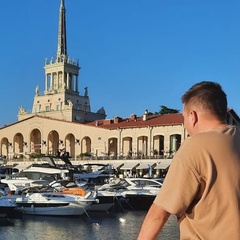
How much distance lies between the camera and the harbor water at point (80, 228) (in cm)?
2169

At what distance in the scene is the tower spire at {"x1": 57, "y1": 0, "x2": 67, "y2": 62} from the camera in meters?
100

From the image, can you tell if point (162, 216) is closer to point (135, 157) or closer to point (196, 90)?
point (196, 90)

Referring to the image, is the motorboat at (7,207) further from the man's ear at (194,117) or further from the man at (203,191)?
the man at (203,191)

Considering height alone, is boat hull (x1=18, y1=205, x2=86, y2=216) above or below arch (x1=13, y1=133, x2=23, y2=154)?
below

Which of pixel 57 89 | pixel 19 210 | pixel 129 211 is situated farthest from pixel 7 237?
pixel 57 89

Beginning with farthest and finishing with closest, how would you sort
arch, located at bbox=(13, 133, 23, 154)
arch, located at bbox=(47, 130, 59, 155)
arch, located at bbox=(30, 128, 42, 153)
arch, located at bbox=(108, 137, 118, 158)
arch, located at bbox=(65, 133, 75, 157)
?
arch, located at bbox=(13, 133, 23, 154)
arch, located at bbox=(30, 128, 42, 153)
arch, located at bbox=(47, 130, 59, 155)
arch, located at bbox=(65, 133, 75, 157)
arch, located at bbox=(108, 137, 118, 158)

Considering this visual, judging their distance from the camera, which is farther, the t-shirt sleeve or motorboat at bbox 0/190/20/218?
motorboat at bbox 0/190/20/218

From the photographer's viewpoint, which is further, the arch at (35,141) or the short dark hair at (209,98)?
the arch at (35,141)

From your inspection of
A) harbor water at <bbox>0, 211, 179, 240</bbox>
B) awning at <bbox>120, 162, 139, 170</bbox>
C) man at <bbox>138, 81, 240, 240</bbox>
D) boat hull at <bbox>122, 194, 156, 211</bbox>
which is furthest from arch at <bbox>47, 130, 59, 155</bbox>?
man at <bbox>138, 81, 240, 240</bbox>

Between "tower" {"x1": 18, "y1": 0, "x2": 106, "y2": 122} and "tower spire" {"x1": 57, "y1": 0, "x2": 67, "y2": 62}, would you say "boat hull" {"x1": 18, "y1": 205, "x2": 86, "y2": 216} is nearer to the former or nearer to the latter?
"tower" {"x1": 18, "y1": 0, "x2": 106, "y2": 122}

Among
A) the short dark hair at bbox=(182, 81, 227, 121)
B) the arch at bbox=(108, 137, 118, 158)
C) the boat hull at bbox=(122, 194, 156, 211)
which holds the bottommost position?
the boat hull at bbox=(122, 194, 156, 211)

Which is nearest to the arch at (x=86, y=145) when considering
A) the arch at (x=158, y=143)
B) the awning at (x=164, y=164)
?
the arch at (x=158, y=143)

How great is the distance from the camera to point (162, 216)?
8.85 ft

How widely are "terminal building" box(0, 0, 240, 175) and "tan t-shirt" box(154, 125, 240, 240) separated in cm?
5470
